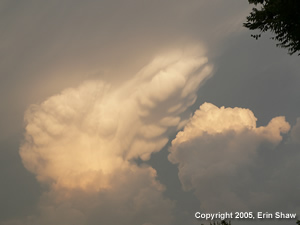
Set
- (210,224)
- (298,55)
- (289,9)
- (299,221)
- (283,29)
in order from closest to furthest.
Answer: (289,9) → (283,29) → (298,55) → (299,221) → (210,224)

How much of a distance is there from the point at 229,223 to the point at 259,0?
26072 mm

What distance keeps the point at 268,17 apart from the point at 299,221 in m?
19.7

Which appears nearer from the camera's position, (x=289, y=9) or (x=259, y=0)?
(x=289, y=9)

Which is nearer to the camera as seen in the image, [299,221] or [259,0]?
[259,0]

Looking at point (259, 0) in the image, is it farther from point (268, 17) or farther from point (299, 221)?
point (299, 221)

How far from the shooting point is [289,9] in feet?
49.3

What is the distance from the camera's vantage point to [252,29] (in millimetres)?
18125

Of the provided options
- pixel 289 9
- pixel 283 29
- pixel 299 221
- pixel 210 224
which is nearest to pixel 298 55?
pixel 283 29

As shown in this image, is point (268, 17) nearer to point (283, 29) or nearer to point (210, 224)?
point (283, 29)

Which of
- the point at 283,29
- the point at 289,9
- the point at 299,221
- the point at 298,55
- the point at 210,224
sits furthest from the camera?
the point at 210,224

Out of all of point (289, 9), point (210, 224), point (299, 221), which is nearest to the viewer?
point (289, 9)

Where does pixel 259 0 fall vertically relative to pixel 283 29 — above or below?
above

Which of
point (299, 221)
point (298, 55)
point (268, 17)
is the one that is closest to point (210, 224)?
point (299, 221)

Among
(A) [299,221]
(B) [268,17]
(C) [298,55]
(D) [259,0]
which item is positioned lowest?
(A) [299,221]
